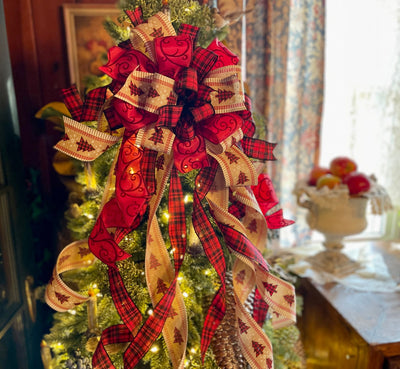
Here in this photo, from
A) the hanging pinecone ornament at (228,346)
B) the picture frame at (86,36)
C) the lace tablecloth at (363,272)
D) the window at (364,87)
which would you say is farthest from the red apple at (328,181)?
the picture frame at (86,36)

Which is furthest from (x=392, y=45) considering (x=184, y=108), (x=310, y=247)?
(x=184, y=108)

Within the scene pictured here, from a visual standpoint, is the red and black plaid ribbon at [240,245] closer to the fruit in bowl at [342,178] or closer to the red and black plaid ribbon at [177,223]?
the red and black plaid ribbon at [177,223]

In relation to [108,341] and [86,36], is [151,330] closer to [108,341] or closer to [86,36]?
[108,341]

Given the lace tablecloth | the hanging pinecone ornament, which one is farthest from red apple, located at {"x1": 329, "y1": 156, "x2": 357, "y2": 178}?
the hanging pinecone ornament

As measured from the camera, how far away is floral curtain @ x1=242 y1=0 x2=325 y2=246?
1.25 metres

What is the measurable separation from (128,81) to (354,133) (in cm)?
133

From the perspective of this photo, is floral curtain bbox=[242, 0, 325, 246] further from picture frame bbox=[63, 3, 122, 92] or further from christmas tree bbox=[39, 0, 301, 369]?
christmas tree bbox=[39, 0, 301, 369]

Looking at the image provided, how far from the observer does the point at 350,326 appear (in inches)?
34.7

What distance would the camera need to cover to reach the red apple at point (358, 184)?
1067mm

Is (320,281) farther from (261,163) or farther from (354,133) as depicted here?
(354,133)

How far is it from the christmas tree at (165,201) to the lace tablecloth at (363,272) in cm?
57

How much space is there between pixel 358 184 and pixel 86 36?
109cm

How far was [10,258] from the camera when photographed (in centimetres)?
86

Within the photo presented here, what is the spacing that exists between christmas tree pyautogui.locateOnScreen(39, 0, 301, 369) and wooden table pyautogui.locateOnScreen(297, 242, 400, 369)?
0.38 meters
